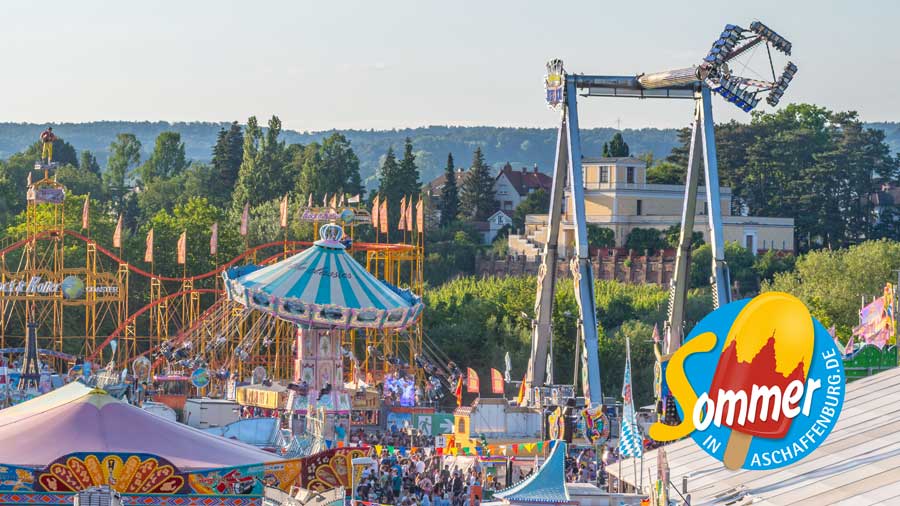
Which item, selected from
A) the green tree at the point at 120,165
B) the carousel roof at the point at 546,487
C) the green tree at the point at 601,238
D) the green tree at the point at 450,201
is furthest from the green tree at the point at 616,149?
the carousel roof at the point at 546,487

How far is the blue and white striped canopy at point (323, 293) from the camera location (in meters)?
55.1

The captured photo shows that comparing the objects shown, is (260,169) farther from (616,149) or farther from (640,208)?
(640,208)

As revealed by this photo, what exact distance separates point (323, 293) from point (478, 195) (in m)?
83.5

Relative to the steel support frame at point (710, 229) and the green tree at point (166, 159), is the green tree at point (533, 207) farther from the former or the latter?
the steel support frame at point (710, 229)

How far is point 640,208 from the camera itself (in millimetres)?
103812

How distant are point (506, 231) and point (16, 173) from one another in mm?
31101

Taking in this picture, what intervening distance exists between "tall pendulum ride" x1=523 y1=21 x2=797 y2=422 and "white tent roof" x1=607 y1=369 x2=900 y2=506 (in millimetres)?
18836

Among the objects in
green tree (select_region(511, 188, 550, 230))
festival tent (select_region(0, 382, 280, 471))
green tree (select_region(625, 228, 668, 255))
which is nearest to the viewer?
festival tent (select_region(0, 382, 280, 471))

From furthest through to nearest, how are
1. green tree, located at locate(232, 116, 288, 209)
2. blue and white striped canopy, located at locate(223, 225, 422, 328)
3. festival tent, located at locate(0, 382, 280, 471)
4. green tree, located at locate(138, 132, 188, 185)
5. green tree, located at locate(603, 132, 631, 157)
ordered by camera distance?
green tree, located at locate(138, 132, 188, 185)
green tree, located at locate(232, 116, 288, 209)
green tree, located at locate(603, 132, 631, 157)
blue and white striped canopy, located at locate(223, 225, 422, 328)
festival tent, located at locate(0, 382, 280, 471)

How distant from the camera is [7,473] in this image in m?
31.4

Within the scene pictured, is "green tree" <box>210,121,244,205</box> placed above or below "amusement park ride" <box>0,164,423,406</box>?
above

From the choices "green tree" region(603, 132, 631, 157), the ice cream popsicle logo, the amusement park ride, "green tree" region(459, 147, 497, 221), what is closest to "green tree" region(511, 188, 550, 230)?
"green tree" region(459, 147, 497, 221)

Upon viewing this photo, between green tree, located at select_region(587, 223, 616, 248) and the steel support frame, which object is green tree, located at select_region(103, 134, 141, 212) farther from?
the steel support frame

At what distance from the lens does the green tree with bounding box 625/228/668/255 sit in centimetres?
9906
